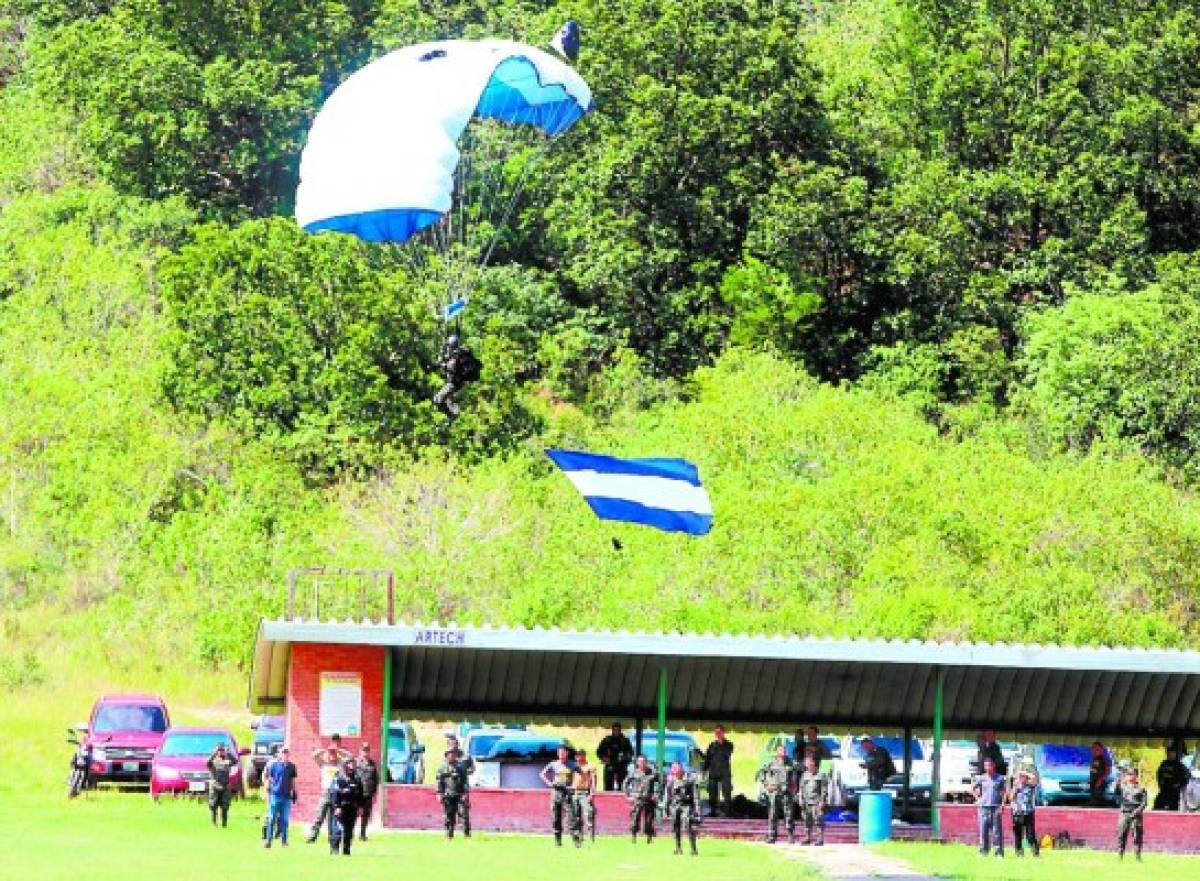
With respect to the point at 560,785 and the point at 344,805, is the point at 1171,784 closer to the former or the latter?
the point at 560,785

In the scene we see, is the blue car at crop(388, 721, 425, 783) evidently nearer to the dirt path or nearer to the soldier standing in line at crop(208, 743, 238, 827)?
the soldier standing in line at crop(208, 743, 238, 827)

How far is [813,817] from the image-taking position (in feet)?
115

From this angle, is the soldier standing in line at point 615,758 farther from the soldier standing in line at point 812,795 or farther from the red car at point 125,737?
the red car at point 125,737

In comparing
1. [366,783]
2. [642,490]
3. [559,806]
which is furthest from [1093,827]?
[366,783]

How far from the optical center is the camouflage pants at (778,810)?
35.2 metres

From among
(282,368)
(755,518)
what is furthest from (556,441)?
(755,518)

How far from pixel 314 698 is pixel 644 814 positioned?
487 centimetres

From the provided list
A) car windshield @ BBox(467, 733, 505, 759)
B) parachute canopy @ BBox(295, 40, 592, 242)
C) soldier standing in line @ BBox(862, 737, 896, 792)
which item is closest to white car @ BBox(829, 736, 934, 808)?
soldier standing in line @ BBox(862, 737, 896, 792)

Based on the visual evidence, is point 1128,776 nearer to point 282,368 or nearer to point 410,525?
point 410,525

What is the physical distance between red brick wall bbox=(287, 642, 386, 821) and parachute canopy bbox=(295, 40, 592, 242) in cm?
579

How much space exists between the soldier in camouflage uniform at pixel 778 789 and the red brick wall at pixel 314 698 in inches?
217

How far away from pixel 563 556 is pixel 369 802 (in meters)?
27.2

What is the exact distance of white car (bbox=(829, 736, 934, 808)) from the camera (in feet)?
131

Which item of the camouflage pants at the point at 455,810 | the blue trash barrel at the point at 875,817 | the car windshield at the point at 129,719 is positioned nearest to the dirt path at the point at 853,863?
the blue trash barrel at the point at 875,817
